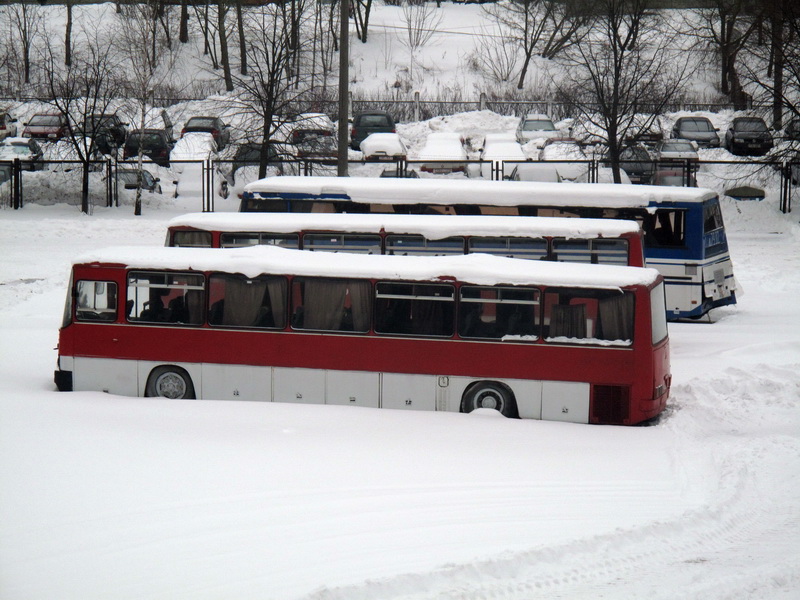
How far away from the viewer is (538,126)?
40406 mm

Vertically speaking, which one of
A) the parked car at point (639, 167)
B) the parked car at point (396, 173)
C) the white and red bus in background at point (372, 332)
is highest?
the parked car at point (639, 167)

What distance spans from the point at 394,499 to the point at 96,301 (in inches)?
271

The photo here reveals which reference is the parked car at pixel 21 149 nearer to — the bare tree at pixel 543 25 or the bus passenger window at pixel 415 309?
the bare tree at pixel 543 25

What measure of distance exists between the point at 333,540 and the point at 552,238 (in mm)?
9725

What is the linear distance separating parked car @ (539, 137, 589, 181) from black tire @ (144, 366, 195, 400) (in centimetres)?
2028

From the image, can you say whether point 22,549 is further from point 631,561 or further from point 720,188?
point 720,188

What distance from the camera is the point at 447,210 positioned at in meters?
19.9

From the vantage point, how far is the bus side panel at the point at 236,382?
45.7ft

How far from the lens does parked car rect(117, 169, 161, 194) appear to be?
34906 millimetres

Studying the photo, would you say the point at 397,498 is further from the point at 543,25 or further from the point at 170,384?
the point at 543,25

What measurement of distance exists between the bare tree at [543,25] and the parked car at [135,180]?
25013 mm

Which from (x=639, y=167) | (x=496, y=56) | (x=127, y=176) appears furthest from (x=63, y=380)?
(x=496, y=56)

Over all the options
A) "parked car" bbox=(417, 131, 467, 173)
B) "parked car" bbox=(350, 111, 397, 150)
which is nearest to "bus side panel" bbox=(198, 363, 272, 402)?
"parked car" bbox=(417, 131, 467, 173)

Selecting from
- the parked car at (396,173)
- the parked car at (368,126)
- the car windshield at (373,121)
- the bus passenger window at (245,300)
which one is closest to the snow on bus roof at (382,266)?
the bus passenger window at (245,300)
